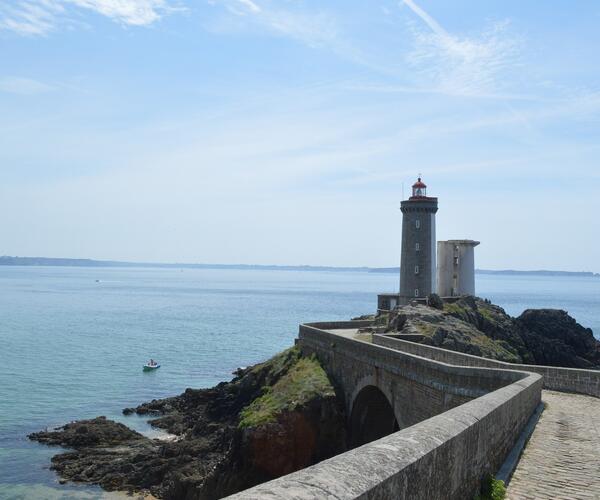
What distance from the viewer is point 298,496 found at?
3.79m

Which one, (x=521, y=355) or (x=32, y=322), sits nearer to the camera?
(x=521, y=355)

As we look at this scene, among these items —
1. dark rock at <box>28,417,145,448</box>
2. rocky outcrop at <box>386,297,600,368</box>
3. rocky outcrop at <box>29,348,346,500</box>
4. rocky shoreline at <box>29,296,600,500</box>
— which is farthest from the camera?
dark rock at <box>28,417,145,448</box>

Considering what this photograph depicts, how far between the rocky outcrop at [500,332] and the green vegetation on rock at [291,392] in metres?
5.32

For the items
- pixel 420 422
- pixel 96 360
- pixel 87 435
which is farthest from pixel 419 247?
pixel 420 422

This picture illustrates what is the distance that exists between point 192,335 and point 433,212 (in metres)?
46.3

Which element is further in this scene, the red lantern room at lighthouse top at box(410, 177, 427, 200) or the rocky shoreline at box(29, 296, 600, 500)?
the red lantern room at lighthouse top at box(410, 177, 427, 200)

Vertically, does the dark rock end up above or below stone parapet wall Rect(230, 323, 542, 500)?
below

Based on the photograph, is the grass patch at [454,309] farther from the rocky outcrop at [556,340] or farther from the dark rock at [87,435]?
the dark rock at [87,435]

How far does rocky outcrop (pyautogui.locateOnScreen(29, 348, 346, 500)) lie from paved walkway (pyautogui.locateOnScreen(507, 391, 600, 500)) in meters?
13.8

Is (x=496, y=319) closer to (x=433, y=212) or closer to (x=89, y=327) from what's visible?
(x=433, y=212)

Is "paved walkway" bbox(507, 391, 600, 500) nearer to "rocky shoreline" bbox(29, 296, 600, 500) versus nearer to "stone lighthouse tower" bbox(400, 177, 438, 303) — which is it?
"rocky shoreline" bbox(29, 296, 600, 500)

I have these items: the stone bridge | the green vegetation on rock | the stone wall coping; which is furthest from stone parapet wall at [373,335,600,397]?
the green vegetation on rock

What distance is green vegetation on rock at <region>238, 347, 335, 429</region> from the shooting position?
89.6 ft

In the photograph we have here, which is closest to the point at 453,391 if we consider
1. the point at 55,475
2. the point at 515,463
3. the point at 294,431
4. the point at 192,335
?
the point at 515,463
